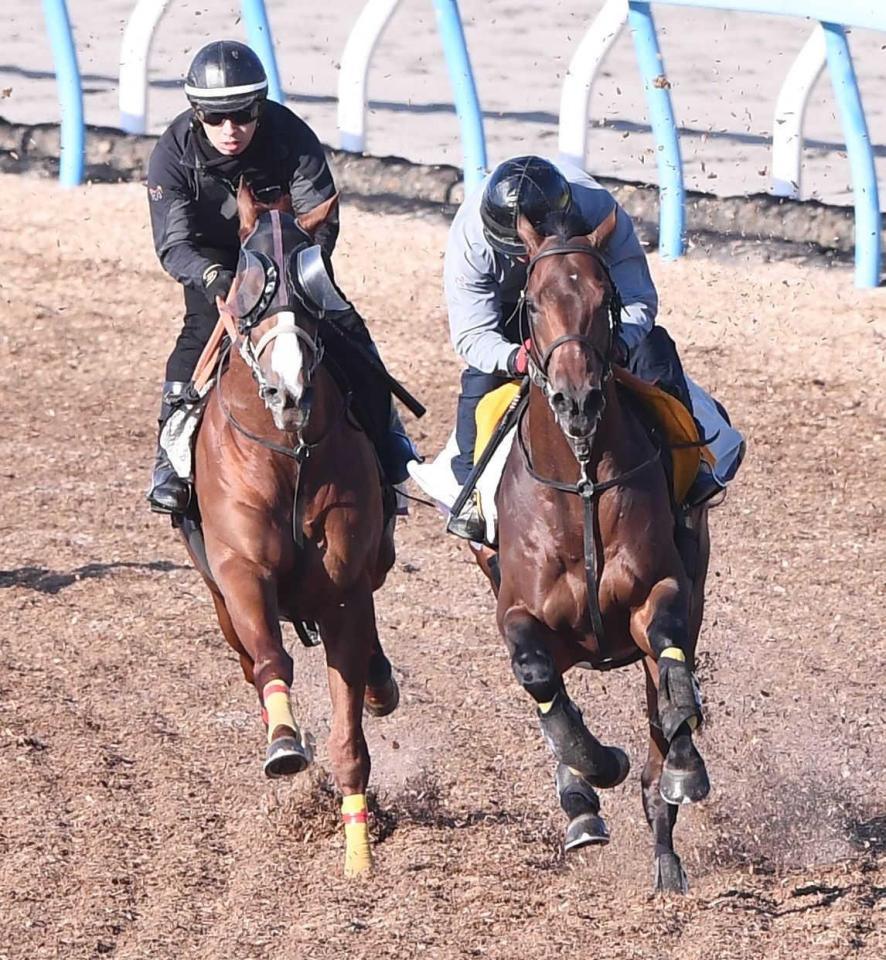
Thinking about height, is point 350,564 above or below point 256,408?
below

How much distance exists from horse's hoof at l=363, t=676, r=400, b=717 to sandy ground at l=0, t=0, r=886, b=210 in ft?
24.6

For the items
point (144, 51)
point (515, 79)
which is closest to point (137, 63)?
point (144, 51)

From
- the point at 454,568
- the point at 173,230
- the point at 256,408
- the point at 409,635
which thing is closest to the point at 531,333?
the point at 256,408

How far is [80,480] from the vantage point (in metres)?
11.0

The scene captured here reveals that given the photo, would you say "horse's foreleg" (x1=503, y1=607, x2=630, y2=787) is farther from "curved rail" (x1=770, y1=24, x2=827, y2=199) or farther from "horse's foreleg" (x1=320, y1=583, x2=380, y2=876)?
"curved rail" (x1=770, y1=24, x2=827, y2=199)

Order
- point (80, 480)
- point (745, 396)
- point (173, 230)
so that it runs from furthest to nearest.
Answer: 1. point (745, 396)
2. point (80, 480)
3. point (173, 230)

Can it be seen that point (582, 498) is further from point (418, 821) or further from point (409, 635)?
point (409, 635)

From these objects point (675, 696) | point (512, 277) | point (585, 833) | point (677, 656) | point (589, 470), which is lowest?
point (585, 833)

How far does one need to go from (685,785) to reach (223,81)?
9.78ft

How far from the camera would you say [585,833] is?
251 inches

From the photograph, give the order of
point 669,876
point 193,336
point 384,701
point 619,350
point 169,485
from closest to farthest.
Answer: point 619,350 < point 669,876 < point 169,485 < point 193,336 < point 384,701

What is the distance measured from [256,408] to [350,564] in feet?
2.08

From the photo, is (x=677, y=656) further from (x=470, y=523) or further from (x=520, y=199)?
(x=520, y=199)

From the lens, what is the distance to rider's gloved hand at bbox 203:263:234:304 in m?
6.80
